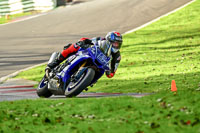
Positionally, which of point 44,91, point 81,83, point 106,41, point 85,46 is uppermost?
point 106,41

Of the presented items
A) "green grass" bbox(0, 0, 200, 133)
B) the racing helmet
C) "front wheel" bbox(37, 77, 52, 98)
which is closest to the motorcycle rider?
the racing helmet

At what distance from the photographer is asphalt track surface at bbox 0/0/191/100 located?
23347 millimetres

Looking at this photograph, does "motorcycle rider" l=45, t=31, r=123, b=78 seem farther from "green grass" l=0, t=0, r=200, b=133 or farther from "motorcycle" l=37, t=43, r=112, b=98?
"green grass" l=0, t=0, r=200, b=133

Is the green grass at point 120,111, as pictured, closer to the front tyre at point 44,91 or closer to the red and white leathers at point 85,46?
the red and white leathers at point 85,46

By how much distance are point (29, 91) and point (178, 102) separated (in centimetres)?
708

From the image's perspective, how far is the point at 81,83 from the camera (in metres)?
10.0

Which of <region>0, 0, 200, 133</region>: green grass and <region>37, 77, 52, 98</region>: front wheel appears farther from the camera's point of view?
<region>37, 77, 52, 98</region>: front wheel

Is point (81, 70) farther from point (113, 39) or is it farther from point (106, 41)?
point (113, 39)

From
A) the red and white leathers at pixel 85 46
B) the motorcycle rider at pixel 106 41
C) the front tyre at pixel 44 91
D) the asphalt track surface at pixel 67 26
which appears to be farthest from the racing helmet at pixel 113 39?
the asphalt track surface at pixel 67 26

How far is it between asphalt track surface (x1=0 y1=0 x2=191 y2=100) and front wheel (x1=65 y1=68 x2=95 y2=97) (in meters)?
9.99

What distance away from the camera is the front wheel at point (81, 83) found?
393 inches

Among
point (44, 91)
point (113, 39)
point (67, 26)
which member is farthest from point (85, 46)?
point (67, 26)

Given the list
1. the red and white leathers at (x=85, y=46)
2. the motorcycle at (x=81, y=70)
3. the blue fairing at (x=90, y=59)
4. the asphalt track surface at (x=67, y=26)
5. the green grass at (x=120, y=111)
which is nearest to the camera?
the green grass at (x=120, y=111)

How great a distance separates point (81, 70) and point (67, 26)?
68.7ft
